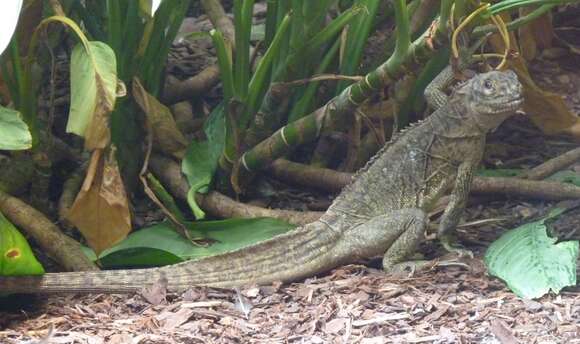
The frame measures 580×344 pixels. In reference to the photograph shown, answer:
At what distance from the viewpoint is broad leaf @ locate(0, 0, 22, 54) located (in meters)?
3.46

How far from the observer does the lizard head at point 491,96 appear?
471 cm

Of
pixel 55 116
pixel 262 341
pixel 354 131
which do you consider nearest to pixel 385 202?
pixel 354 131

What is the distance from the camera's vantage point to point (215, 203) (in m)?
5.23

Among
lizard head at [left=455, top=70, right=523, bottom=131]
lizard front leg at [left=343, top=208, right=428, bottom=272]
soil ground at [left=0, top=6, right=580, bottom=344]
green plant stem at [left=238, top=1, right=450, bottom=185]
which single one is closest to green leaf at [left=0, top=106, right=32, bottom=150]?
soil ground at [left=0, top=6, right=580, bottom=344]

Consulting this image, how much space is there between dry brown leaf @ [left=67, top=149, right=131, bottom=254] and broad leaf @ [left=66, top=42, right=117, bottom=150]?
0.22m

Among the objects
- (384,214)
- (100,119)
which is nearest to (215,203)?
(384,214)

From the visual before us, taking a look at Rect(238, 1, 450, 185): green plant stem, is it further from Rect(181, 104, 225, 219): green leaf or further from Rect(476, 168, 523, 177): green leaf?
Rect(476, 168, 523, 177): green leaf

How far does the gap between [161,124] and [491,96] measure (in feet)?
5.82

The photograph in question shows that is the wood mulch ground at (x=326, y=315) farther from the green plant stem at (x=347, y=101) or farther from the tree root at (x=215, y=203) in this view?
the green plant stem at (x=347, y=101)

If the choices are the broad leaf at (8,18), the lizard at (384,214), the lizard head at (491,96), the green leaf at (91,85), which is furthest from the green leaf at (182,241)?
the broad leaf at (8,18)

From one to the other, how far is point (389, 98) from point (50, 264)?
7.00 ft

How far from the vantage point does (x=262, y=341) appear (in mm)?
3920

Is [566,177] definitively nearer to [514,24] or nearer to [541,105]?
[541,105]

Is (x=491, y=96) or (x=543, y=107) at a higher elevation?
(x=491, y=96)
